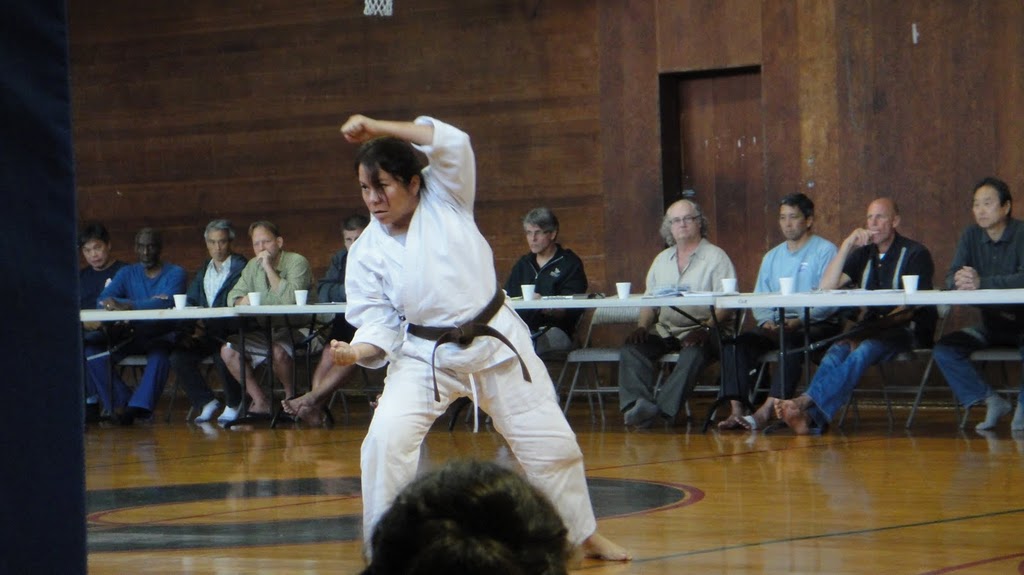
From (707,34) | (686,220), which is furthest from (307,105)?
(686,220)

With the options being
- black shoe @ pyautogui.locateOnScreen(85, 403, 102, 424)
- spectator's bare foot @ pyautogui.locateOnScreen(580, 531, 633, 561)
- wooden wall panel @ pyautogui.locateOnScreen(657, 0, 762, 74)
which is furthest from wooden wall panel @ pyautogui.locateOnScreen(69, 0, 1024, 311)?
spectator's bare foot @ pyautogui.locateOnScreen(580, 531, 633, 561)

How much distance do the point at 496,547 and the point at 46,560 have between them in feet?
2.19

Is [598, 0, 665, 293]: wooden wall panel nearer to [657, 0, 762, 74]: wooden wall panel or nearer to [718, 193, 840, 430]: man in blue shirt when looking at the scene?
[657, 0, 762, 74]: wooden wall panel

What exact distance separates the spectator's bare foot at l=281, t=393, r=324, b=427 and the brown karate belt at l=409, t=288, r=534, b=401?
4835mm

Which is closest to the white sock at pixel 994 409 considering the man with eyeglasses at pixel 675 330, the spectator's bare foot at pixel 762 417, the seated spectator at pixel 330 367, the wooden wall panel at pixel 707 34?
the spectator's bare foot at pixel 762 417

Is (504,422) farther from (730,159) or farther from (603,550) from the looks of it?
(730,159)

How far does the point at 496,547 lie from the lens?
3.20ft

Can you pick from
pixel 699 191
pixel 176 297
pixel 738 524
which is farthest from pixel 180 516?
pixel 699 191

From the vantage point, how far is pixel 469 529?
99 cm

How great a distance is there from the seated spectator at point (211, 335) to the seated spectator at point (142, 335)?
119 millimetres

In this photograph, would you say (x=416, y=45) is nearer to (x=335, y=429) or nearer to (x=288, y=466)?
(x=335, y=429)

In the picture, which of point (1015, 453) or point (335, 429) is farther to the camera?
point (335, 429)

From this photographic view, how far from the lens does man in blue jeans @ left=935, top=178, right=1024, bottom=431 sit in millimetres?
7105

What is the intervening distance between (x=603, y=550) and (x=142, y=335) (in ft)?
20.3
